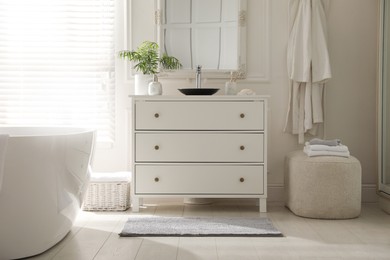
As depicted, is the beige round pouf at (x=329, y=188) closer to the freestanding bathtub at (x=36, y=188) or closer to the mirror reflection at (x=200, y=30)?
the mirror reflection at (x=200, y=30)

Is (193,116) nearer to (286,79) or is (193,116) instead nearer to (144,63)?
(144,63)

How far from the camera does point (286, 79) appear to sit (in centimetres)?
421

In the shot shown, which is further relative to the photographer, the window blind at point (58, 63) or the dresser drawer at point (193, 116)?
the window blind at point (58, 63)

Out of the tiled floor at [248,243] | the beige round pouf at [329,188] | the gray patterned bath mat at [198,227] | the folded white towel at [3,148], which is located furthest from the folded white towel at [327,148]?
the folded white towel at [3,148]

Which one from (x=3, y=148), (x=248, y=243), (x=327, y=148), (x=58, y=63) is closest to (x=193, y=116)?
(x=327, y=148)

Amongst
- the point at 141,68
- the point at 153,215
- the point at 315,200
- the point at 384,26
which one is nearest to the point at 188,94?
the point at 141,68

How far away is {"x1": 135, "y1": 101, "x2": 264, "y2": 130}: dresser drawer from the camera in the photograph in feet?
12.1

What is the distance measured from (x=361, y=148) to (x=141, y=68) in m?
1.73

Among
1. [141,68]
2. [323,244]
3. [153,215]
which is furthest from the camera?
[141,68]

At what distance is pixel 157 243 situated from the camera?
286 centimetres

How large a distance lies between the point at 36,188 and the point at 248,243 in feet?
3.58

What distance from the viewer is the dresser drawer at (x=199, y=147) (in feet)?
12.1

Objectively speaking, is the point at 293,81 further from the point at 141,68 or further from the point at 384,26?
the point at 141,68

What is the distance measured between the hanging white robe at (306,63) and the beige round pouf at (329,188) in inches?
24.6
